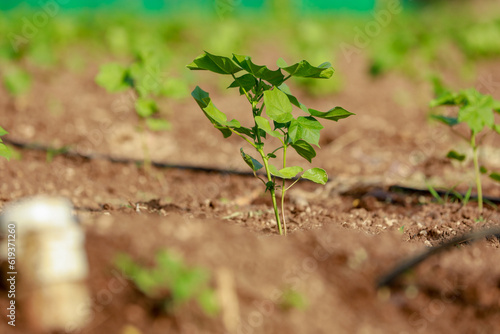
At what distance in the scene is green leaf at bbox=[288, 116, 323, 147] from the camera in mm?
1561

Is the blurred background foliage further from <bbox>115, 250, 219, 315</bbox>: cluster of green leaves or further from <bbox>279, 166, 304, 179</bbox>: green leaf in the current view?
<bbox>279, 166, 304, 179</bbox>: green leaf

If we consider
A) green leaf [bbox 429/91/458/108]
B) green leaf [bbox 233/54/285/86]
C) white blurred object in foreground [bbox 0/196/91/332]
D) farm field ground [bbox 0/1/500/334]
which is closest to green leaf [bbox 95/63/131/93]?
farm field ground [bbox 0/1/500/334]

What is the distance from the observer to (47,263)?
2.01 metres

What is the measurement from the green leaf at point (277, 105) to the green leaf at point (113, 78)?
1.43m

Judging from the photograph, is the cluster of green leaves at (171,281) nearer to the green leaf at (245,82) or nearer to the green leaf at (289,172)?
the green leaf at (289,172)

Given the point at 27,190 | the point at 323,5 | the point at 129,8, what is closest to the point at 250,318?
the point at 27,190

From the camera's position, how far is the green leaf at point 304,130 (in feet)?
5.12

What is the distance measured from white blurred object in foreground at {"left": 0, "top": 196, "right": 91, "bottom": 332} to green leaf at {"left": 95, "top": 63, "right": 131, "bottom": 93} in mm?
835

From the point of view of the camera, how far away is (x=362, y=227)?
6.68ft

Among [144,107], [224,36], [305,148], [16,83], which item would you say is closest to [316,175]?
[305,148]

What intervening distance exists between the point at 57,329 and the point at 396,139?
9.13ft

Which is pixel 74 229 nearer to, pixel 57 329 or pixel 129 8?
pixel 57 329

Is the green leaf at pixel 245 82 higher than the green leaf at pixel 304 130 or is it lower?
higher

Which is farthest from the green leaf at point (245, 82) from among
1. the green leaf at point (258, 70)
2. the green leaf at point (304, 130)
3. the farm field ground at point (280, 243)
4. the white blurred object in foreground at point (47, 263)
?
the white blurred object in foreground at point (47, 263)
